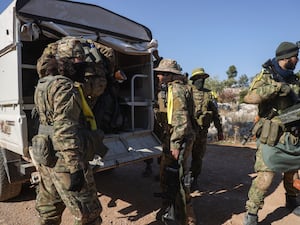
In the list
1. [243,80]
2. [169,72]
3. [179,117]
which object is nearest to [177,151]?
[179,117]

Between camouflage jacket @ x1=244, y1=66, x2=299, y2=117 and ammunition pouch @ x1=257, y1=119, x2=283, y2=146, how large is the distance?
0.15 metres

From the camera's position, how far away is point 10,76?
10.9 feet

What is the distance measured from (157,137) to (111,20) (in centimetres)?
177

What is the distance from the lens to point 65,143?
2.07 metres

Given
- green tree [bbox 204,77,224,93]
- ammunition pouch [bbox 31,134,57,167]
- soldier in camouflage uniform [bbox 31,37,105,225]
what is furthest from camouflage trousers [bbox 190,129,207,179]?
green tree [bbox 204,77,224,93]

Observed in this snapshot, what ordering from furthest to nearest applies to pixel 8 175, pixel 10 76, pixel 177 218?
pixel 8 175, pixel 10 76, pixel 177 218

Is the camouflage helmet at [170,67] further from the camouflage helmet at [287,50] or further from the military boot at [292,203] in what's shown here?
the military boot at [292,203]

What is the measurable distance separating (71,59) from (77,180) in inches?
37.9

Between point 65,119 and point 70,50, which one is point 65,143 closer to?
point 65,119

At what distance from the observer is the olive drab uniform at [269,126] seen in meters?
3.10

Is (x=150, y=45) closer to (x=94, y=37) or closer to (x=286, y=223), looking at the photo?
(x=94, y=37)

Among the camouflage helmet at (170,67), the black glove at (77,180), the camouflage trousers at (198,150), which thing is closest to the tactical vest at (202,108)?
the camouflage trousers at (198,150)

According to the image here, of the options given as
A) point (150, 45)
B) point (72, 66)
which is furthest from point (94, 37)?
point (72, 66)

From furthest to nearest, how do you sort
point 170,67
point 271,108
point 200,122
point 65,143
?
point 200,122
point 170,67
point 271,108
point 65,143
